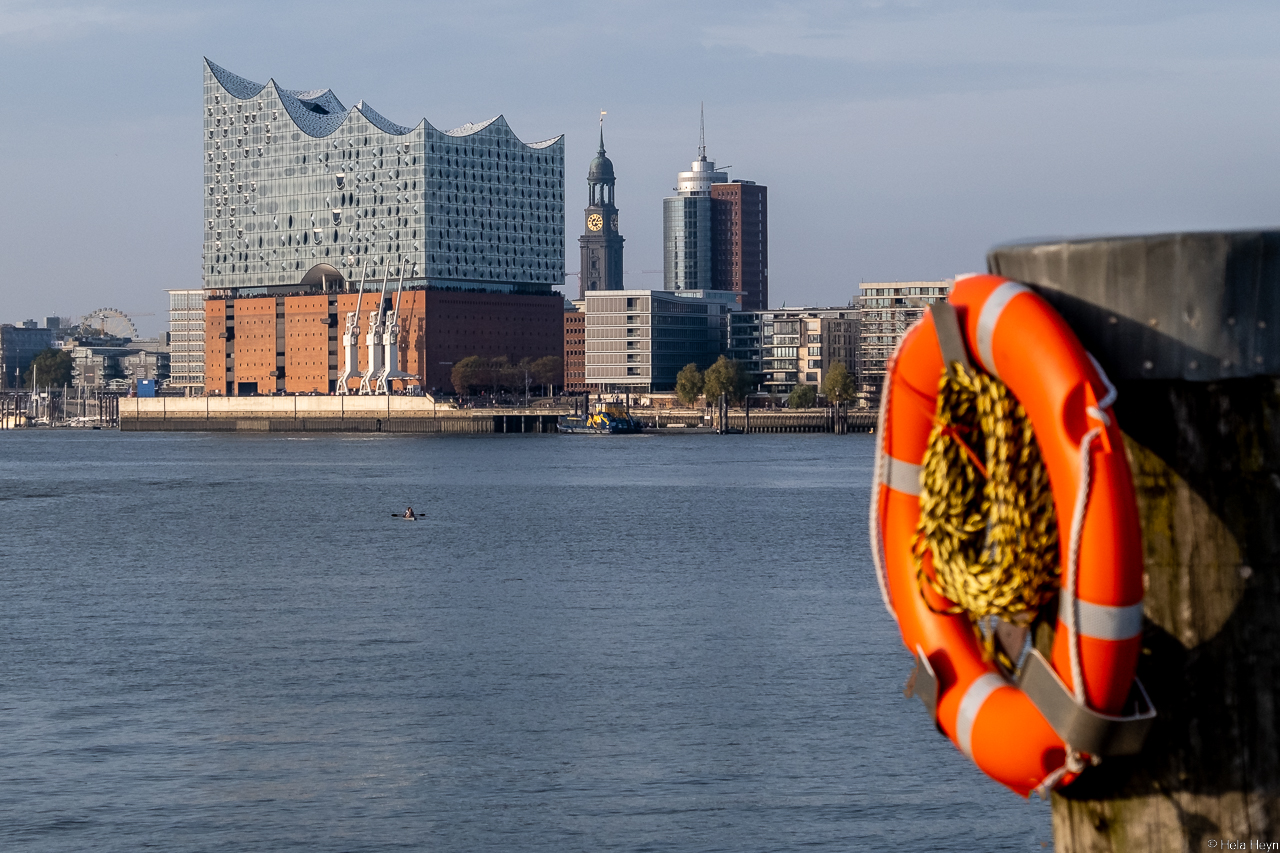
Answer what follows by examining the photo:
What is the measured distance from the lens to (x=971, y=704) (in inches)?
133

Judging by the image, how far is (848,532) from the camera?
47.6 meters

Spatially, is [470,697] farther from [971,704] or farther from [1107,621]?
[1107,621]

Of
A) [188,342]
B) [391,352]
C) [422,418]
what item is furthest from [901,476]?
[188,342]

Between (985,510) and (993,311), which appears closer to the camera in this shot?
(993,311)

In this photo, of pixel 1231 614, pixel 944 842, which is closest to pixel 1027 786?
pixel 1231 614

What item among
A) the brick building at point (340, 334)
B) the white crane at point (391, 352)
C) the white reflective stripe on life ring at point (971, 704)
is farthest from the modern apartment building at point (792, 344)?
the white reflective stripe on life ring at point (971, 704)

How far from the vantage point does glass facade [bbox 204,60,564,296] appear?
489 ft

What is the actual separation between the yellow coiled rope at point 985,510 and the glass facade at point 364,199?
145995 millimetres

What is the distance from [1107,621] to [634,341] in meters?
164

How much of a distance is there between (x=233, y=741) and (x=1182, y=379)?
628 inches

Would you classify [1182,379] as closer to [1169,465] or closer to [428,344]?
[1169,465]

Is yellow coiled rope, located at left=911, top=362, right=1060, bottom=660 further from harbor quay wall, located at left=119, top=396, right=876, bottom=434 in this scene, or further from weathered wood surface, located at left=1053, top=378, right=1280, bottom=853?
harbor quay wall, located at left=119, top=396, right=876, bottom=434

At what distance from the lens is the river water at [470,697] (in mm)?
14266

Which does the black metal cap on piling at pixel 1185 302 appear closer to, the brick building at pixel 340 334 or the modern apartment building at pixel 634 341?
the brick building at pixel 340 334
